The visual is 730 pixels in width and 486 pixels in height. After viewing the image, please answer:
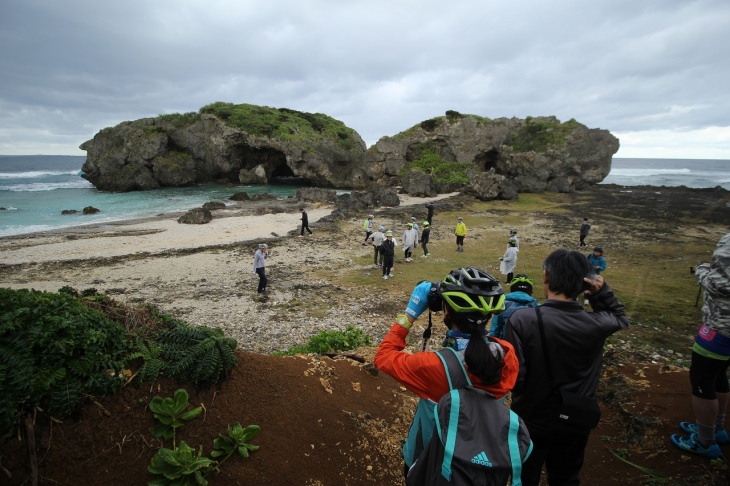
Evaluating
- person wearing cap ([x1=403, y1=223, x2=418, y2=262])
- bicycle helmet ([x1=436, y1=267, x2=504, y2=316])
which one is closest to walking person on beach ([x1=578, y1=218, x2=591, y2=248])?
person wearing cap ([x1=403, y1=223, x2=418, y2=262])

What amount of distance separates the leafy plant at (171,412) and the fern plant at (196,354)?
9.2 inches

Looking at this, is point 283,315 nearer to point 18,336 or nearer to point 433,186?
point 18,336

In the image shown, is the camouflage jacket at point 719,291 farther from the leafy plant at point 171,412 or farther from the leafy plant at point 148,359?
the leafy plant at point 148,359

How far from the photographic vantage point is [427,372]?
84.6 inches

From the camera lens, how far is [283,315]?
33.0ft

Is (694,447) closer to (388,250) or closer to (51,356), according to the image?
(51,356)

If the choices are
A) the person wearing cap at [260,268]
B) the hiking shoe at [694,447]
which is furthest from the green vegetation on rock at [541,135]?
the hiking shoe at [694,447]

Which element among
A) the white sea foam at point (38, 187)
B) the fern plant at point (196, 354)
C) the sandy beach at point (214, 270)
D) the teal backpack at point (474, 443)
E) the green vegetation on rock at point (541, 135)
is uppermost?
the green vegetation on rock at point (541, 135)

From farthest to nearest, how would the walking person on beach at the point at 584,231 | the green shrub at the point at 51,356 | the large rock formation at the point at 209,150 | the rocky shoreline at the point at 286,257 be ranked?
the large rock formation at the point at 209,150, the walking person on beach at the point at 584,231, the rocky shoreline at the point at 286,257, the green shrub at the point at 51,356

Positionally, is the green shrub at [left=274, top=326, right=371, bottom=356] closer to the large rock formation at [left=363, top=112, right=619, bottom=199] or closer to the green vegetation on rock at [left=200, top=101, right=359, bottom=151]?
the large rock formation at [left=363, top=112, right=619, bottom=199]

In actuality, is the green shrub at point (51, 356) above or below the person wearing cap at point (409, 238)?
above

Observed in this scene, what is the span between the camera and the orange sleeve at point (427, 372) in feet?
6.93

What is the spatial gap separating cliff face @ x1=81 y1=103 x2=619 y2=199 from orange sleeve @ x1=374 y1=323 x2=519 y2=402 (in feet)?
142

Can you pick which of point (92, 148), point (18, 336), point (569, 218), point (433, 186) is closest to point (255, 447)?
point (18, 336)
